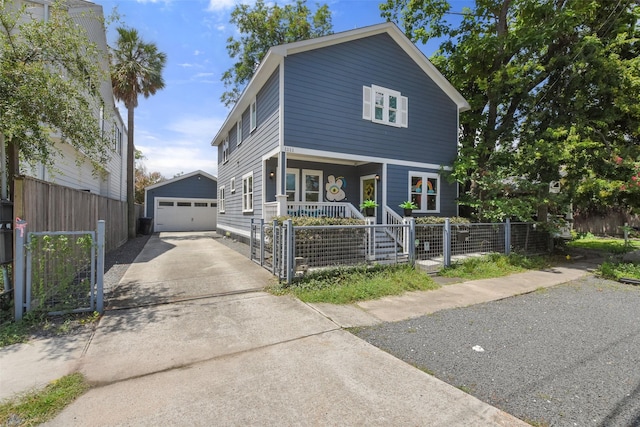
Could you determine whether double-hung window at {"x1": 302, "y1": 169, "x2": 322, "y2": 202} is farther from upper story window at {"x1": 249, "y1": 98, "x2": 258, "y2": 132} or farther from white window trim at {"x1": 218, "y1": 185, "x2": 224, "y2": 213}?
white window trim at {"x1": 218, "y1": 185, "x2": 224, "y2": 213}

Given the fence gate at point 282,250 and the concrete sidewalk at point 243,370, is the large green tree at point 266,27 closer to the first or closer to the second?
the fence gate at point 282,250

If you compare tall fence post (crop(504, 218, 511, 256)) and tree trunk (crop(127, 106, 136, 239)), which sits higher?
tree trunk (crop(127, 106, 136, 239))

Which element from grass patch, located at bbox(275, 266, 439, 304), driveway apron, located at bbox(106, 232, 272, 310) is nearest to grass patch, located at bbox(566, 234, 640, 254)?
grass patch, located at bbox(275, 266, 439, 304)

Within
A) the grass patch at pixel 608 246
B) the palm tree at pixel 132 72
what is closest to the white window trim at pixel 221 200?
the palm tree at pixel 132 72

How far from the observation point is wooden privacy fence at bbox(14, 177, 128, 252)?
4.16m

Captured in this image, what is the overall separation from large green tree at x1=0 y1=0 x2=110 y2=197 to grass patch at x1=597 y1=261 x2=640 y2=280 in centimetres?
1217

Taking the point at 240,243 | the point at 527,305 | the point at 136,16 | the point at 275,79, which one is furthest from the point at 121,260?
the point at 527,305

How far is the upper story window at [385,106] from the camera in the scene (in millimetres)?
10117

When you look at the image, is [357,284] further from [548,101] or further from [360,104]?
[548,101]

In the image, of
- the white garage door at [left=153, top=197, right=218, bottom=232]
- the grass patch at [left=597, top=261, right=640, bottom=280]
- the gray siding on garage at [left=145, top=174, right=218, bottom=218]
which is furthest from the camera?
the white garage door at [left=153, top=197, right=218, bottom=232]

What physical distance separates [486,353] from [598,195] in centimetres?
930

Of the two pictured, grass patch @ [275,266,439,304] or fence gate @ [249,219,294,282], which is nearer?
grass patch @ [275,266,439,304]

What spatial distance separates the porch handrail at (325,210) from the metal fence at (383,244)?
125cm

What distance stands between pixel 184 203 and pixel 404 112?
1678cm
